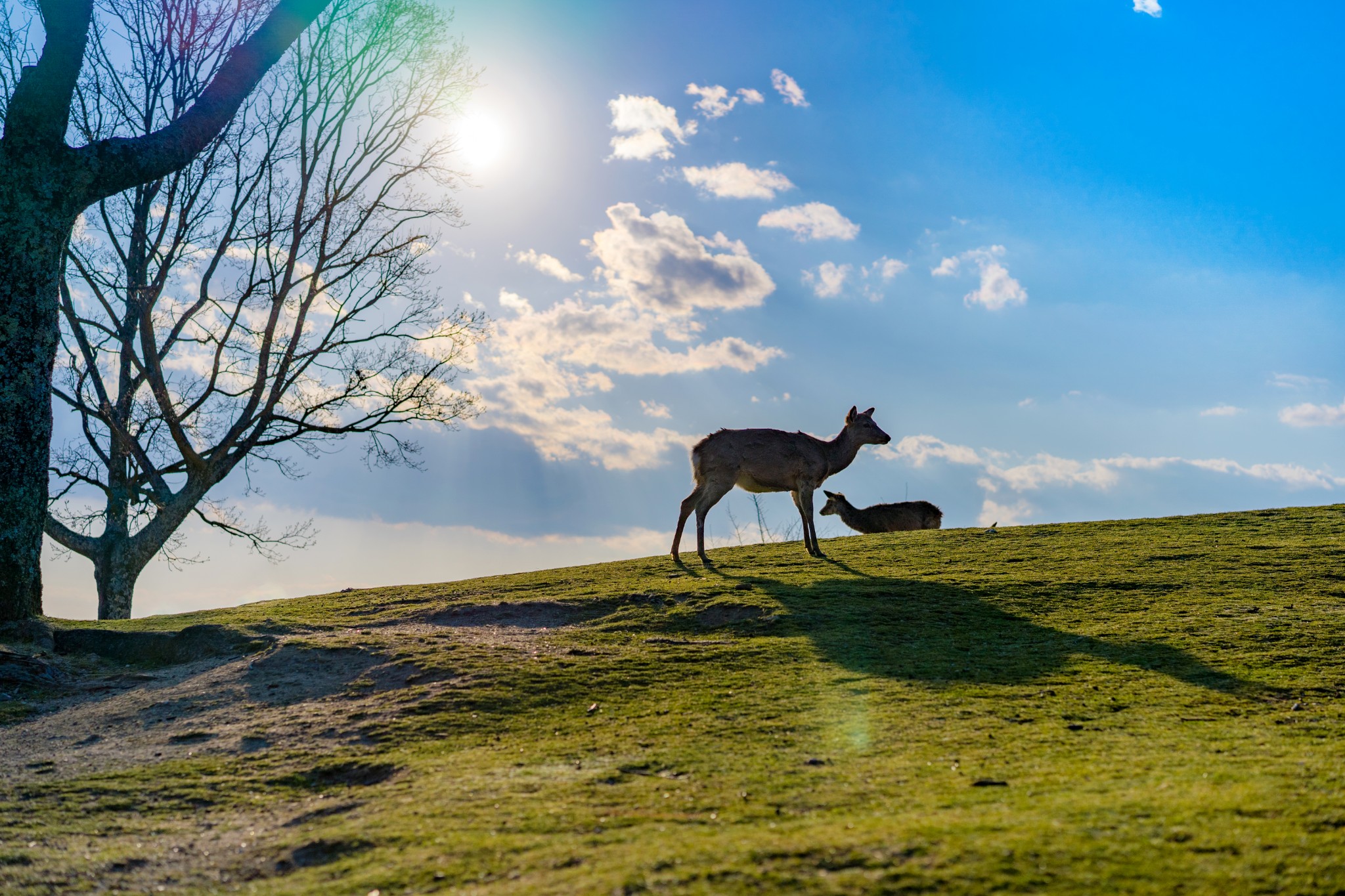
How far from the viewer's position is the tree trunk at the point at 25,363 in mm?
10180

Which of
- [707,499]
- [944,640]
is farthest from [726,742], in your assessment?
[707,499]

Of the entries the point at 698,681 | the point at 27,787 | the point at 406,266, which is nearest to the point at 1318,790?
the point at 698,681

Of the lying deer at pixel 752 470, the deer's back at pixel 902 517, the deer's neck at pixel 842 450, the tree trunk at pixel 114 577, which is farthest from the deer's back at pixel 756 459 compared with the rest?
the tree trunk at pixel 114 577

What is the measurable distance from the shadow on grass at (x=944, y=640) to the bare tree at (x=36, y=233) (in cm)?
836

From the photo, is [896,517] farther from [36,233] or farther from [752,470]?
[36,233]

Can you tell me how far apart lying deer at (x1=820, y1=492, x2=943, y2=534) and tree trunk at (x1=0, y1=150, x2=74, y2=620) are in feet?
55.3

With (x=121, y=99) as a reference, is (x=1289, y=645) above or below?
below

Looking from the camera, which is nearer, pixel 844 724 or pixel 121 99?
pixel 844 724

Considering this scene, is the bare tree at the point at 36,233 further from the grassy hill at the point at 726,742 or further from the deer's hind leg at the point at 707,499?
the deer's hind leg at the point at 707,499

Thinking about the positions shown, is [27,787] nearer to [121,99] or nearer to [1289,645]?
[1289,645]

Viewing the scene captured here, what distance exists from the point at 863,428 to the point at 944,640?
27.4 ft

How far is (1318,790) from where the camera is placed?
4.08 metres

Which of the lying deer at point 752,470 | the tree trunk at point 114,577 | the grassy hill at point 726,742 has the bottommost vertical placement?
the grassy hill at point 726,742

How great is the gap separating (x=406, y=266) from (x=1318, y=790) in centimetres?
2031
